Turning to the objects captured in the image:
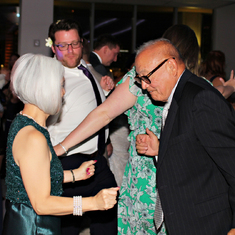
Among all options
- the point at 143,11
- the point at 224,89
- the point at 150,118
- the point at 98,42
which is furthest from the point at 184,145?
the point at 143,11

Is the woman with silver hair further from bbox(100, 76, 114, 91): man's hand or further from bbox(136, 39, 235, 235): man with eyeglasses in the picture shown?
bbox(100, 76, 114, 91): man's hand

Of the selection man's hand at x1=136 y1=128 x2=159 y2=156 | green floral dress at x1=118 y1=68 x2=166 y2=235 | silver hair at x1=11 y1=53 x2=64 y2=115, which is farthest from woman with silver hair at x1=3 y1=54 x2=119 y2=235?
green floral dress at x1=118 y1=68 x2=166 y2=235

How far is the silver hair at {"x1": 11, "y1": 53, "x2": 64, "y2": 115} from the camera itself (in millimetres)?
1421

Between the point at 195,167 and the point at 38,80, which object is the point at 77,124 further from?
the point at 195,167

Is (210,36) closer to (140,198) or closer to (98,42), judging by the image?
(98,42)

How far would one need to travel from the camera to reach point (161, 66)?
159 cm

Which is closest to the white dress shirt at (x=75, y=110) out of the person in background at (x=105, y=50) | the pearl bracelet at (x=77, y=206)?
the pearl bracelet at (x=77, y=206)

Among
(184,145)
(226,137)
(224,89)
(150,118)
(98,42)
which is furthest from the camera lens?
(98,42)

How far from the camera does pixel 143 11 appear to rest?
934 cm

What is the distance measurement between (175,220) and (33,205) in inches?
27.1

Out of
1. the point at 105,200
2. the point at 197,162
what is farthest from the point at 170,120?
the point at 105,200

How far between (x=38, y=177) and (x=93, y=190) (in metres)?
1.02

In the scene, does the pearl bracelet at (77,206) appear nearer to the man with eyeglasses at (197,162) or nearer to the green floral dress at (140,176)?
the man with eyeglasses at (197,162)

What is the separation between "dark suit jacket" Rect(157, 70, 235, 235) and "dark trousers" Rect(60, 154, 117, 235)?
0.90 meters
